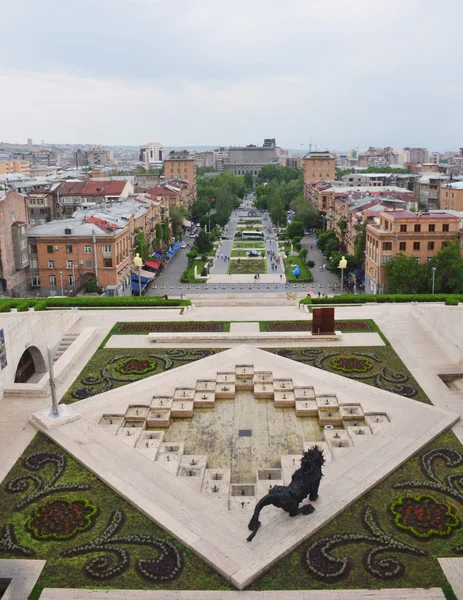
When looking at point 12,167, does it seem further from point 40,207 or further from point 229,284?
point 229,284

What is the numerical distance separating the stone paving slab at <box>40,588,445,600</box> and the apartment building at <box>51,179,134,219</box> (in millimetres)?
71358

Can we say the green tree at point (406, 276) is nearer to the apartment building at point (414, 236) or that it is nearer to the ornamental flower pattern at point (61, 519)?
the apartment building at point (414, 236)

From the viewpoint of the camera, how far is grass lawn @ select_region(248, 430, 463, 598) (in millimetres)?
13031

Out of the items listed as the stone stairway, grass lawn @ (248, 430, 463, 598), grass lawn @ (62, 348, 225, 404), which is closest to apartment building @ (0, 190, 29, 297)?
the stone stairway

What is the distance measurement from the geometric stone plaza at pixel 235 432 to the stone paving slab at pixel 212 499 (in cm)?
4

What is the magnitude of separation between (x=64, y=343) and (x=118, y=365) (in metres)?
5.12

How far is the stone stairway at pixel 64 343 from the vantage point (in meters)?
29.4

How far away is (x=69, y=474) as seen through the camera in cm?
1742

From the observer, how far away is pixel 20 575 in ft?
43.7

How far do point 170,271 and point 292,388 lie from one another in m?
47.8

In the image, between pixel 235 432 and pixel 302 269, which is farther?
pixel 302 269

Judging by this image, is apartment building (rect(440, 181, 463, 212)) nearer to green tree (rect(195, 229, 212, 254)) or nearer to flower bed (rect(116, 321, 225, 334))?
green tree (rect(195, 229, 212, 254))

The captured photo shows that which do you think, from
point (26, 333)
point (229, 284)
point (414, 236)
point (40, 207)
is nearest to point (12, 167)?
point (40, 207)

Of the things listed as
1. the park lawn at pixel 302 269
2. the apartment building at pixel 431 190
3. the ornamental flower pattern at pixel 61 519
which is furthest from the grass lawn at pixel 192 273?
the ornamental flower pattern at pixel 61 519
